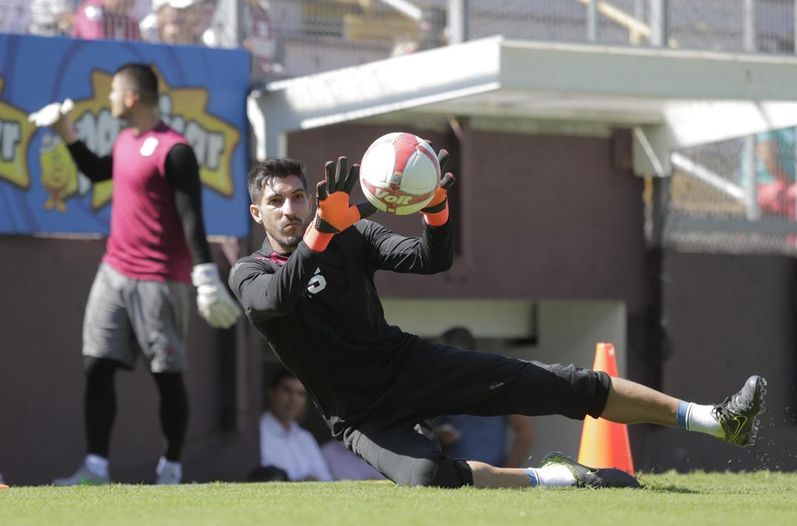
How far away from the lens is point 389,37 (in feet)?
41.4

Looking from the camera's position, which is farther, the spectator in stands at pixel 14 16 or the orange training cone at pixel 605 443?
the spectator in stands at pixel 14 16

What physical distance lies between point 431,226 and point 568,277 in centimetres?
672

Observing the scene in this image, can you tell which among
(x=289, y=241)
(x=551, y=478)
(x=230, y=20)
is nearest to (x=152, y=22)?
(x=230, y=20)

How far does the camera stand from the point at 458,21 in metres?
11.5

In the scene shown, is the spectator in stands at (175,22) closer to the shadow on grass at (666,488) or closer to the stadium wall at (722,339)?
the stadium wall at (722,339)

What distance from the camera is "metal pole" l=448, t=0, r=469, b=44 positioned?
11.5 meters

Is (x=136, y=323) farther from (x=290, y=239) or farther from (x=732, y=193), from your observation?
(x=732, y=193)

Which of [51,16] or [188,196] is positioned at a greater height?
[51,16]

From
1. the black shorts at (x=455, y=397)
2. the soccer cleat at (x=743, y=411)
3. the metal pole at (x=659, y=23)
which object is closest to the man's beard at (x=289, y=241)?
the black shorts at (x=455, y=397)

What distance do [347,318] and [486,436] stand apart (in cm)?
597

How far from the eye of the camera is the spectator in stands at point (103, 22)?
1195 centimetres

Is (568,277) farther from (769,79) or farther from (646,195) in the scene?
(769,79)

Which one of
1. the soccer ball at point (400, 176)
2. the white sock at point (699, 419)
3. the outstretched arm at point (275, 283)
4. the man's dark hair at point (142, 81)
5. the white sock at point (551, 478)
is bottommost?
the white sock at point (551, 478)

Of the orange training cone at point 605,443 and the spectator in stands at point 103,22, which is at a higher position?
the spectator in stands at point 103,22
